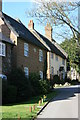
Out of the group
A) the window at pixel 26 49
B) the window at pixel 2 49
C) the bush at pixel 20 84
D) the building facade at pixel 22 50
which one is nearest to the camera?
the bush at pixel 20 84

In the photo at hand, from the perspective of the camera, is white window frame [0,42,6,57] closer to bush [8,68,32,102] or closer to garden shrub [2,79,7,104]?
bush [8,68,32,102]

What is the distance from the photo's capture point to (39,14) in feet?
70.9

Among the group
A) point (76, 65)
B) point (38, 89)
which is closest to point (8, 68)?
point (38, 89)

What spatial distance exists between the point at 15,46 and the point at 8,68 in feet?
11.5

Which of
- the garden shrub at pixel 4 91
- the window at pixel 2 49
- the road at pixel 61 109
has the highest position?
the window at pixel 2 49

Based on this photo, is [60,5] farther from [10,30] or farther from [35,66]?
[35,66]

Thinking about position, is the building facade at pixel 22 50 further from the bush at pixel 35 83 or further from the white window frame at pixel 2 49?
the bush at pixel 35 83

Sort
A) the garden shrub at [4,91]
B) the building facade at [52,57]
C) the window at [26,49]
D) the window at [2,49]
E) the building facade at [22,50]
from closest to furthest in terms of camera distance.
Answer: the garden shrub at [4,91]
the window at [2,49]
the building facade at [22,50]
the window at [26,49]
the building facade at [52,57]

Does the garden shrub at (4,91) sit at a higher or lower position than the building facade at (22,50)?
lower

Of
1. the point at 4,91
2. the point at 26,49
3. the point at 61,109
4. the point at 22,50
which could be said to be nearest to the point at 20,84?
the point at 4,91

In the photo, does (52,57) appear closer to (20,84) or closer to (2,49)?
(2,49)

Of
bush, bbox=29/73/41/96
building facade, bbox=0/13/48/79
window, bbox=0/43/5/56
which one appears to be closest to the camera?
window, bbox=0/43/5/56

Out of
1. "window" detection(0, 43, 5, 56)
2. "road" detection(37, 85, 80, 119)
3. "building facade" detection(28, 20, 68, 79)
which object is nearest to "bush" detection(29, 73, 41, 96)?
A: "window" detection(0, 43, 5, 56)

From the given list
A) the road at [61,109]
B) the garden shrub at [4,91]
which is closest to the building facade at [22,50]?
the garden shrub at [4,91]
